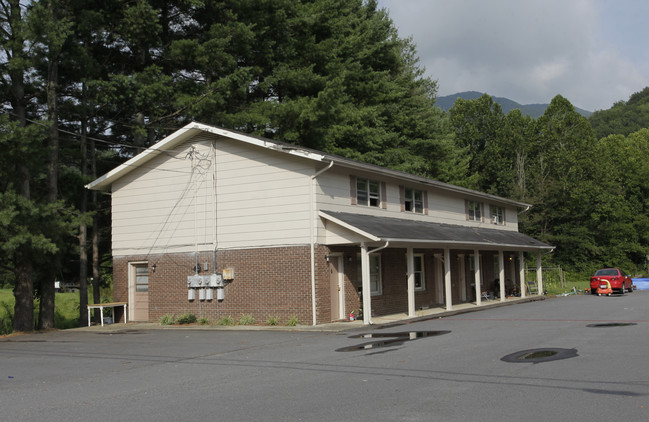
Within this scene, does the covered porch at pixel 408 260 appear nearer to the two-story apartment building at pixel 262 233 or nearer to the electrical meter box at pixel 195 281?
the two-story apartment building at pixel 262 233

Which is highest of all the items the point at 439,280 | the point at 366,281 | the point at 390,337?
the point at 366,281

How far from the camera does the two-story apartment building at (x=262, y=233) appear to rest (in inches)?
795

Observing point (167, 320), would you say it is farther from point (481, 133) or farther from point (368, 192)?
point (481, 133)

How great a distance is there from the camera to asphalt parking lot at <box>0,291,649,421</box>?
7.63 meters

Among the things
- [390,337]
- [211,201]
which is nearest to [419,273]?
[211,201]

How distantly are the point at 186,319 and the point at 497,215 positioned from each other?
21211mm

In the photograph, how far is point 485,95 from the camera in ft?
198

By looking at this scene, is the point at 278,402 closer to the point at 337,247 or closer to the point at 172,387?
the point at 172,387

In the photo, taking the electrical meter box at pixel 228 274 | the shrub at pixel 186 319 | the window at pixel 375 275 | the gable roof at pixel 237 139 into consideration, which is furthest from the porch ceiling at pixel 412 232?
the shrub at pixel 186 319

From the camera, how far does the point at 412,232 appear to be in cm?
2209

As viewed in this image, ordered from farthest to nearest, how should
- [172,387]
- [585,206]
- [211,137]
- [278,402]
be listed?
1. [585,206]
2. [211,137]
3. [172,387]
4. [278,402]

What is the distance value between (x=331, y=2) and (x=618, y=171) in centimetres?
3835

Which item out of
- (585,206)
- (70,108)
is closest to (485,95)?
(585,206)

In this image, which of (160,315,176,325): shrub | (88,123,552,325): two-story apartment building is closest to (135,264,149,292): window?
(88,123,552,325): two-story apartment building
